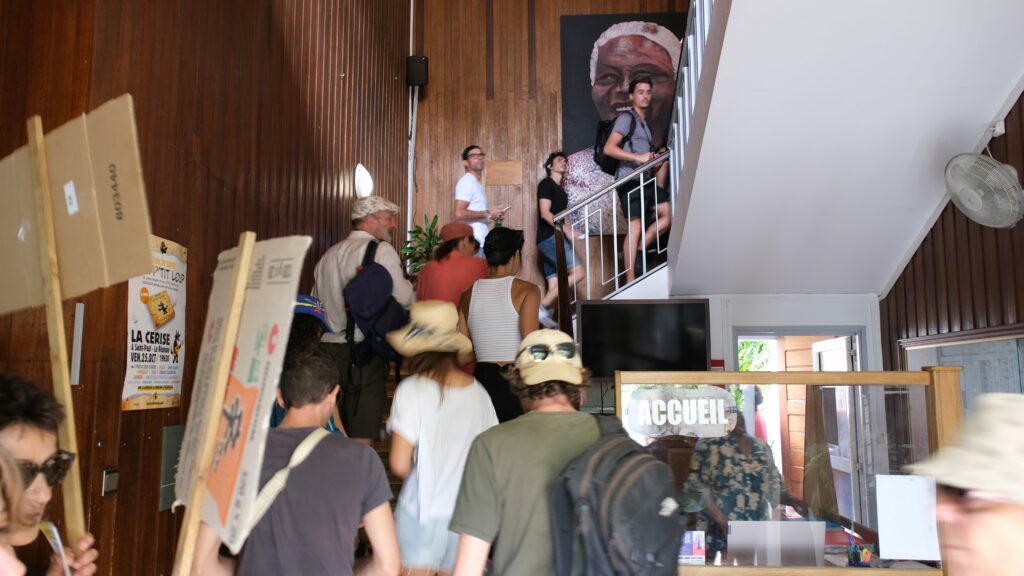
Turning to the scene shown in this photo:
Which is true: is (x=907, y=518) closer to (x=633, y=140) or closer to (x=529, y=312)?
(x=529, y=312)

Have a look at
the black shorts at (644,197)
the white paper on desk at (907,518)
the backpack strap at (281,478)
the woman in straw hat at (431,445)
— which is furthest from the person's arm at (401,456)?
the black shorts at (644,197)

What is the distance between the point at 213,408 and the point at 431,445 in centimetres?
111

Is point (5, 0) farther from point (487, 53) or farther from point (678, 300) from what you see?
point (487, 53)

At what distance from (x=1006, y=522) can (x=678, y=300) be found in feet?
15.6

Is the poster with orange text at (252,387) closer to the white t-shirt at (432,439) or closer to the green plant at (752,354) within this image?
the white t-shirt at (432,439)

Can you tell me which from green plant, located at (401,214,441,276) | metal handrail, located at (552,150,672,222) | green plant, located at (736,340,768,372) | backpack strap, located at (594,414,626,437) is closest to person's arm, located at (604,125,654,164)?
metal handrail, located at (552,150,672,222)

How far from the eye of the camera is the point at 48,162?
5.95ft

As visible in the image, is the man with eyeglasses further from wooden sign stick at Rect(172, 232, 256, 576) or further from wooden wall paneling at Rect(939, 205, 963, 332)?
wooden wall paneling at Rect(939, 205, 963, 332)

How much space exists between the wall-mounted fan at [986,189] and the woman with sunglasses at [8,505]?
13.6 feet

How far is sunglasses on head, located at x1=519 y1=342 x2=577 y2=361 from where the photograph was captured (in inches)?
Result: 91.7

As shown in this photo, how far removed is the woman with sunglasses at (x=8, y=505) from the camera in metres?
1.40

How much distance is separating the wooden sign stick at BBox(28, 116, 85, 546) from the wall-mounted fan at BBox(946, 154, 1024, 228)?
3.99m

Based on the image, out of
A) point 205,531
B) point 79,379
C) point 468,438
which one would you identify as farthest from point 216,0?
point 205,531

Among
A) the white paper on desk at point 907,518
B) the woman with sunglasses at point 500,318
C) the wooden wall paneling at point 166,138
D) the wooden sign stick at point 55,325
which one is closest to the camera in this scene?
the wooden sign stick at point 55,325
